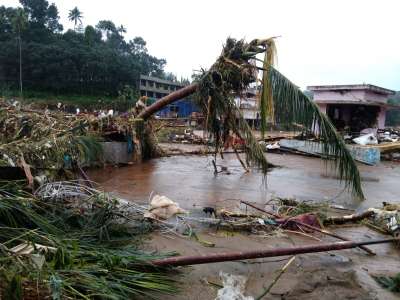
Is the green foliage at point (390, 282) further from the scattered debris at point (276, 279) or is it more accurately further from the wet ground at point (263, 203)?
the scattered debris at point (276, 279)

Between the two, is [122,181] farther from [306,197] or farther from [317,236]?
[317,236]

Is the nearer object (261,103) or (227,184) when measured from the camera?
(261,103)

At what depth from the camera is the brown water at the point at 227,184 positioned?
7.84 meters

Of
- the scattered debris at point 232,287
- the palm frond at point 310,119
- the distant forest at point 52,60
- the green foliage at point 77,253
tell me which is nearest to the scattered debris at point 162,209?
the green foliage at point 77,253

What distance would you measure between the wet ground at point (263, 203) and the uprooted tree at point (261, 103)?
0.99 meters

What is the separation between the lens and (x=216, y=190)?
8.45 meters

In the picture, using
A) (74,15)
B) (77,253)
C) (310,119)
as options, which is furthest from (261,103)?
(74,15)

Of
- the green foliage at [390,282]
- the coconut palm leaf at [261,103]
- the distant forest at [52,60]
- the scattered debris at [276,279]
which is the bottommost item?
the green foliage at [390,282]

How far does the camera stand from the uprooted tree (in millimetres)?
7227

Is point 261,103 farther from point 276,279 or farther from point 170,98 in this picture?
point 276,279

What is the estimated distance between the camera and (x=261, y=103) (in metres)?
7.95

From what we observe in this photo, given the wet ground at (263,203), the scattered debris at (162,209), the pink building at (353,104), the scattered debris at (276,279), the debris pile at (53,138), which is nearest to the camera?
the scattered debris at (276,279)

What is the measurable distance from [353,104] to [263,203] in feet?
54.2

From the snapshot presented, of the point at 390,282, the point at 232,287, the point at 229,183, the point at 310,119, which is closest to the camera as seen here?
the point at 232,287
